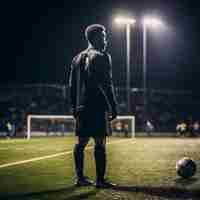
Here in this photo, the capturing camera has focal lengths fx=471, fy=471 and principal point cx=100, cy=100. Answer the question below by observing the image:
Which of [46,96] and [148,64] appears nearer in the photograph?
[46,96]

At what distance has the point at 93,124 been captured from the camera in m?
5.75

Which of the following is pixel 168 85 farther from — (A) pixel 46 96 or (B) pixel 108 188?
(B) pixel 108 188

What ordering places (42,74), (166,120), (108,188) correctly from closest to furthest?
(108,188) → (166,120) → (42,74)

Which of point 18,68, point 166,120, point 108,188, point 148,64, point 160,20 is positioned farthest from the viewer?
point 148,64

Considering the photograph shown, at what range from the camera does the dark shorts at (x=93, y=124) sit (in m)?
5.75

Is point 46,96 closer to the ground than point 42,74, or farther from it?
closer to the ground

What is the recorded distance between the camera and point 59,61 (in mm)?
64750

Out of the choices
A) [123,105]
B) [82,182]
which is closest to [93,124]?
[82,182]

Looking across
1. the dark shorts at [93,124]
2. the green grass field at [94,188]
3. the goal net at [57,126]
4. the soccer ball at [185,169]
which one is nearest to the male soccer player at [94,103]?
the dark shorts at [93,124]

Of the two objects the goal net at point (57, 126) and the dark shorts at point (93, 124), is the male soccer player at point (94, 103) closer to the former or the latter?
the dark shorts at point (93, 124)

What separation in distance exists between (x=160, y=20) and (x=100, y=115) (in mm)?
34154

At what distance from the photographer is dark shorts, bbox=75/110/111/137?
5.75m

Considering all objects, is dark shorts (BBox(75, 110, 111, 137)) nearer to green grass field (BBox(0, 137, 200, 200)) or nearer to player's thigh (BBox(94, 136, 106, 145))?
player's thigh (BBox(94, 136, 106, 145))

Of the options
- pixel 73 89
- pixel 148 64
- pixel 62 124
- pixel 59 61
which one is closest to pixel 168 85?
pixel 148 64
